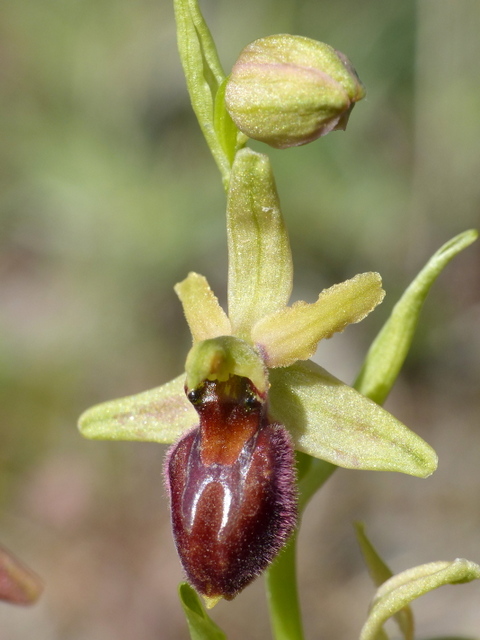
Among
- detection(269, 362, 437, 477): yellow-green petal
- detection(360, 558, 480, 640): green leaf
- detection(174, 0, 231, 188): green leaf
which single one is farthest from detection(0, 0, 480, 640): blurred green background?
detection(174, 0, 231, 188): green leaf

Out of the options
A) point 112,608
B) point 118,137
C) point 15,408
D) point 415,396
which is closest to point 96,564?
point 112,608

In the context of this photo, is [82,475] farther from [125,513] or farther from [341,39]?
[341,39]

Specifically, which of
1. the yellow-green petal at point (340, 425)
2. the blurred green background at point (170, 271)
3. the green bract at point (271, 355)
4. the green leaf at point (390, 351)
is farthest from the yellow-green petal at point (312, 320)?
the blurred green background at point (170, 271)

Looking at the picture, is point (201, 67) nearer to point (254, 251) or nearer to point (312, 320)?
point (254, 251)

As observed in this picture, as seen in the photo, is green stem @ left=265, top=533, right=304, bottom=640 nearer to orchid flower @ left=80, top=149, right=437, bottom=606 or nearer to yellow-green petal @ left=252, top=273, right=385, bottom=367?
orchid flower @ left=80, top=149, right=437, bottom=606

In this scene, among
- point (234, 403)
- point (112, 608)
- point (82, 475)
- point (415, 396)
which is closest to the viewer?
point (234, 403)

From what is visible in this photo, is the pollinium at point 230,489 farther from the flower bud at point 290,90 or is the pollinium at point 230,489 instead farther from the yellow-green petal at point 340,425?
the flower bud at point 290,90

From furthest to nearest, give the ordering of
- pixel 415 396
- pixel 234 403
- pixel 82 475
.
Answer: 1. pixel 415 396
2. pixel 82 475
3. pixel 234 403

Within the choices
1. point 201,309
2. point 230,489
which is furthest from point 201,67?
point 230,489
